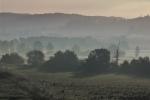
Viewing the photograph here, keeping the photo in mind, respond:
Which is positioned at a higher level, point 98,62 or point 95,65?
point 98,62

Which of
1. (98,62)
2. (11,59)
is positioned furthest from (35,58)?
(98,62)

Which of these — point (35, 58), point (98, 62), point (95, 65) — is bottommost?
point (95, 65)

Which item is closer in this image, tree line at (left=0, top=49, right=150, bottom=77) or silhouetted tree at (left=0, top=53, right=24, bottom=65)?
tree line at (left=0, top=49, right=150, bottom=77)

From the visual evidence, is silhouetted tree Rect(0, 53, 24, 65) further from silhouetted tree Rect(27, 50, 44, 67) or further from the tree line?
the tree line

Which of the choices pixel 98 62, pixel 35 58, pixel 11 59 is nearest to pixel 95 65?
pixel 98 62

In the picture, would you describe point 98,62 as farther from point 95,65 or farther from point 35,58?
point 35,58

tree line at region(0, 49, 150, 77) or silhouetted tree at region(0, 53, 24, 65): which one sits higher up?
silhouetted tree at region(0, 53, 24, 65)

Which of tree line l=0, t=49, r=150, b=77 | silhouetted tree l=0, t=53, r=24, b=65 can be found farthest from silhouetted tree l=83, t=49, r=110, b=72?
silhouetted tree l=0, t=53, r=24, b=65

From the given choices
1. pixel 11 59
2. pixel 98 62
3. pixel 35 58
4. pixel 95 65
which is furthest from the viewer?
pixel 11 59

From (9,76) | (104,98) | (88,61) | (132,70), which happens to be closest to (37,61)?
(88,61)

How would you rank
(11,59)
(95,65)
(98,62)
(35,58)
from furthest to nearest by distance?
(11,59) → (35,58) → (98,62) → (95,65)

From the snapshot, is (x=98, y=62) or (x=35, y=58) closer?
(x=98, y=62)

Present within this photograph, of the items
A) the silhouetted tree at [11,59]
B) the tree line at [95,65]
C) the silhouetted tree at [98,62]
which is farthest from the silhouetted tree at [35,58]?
the silhouetted tree at [98,62]

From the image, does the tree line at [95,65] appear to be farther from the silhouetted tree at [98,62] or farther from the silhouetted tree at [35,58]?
the silhouetted tree at [35,58]
